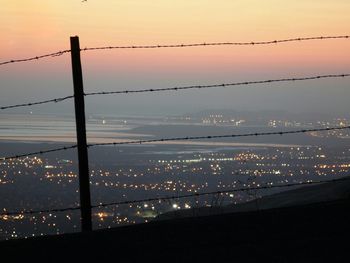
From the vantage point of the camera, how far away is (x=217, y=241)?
651cm

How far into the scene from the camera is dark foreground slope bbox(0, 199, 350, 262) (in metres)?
6.09

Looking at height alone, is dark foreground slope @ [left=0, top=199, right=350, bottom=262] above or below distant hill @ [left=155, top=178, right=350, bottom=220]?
below

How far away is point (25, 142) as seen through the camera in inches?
2141

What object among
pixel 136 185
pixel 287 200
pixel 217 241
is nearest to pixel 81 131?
pixel 217 241

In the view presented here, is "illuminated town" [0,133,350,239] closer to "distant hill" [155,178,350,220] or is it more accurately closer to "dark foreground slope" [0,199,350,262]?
"distant hill" [155,178,350,220]

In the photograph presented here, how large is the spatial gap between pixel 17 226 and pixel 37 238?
1034 centimetres

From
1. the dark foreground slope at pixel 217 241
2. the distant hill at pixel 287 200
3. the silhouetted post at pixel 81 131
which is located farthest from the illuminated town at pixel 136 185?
the dark foreground slope at pixel 217 241

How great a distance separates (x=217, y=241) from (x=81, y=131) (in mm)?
2214

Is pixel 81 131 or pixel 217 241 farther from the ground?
pixel 81 131

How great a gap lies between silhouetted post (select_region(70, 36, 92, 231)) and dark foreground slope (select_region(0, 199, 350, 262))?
2.73 ft

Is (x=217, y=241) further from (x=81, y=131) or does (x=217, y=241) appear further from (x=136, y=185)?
(x=136, y=185)

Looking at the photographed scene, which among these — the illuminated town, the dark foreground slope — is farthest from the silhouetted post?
the illuminated town

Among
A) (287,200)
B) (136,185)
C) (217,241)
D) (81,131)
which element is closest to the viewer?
(217,241)

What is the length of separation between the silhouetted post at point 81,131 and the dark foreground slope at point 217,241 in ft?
2.73
